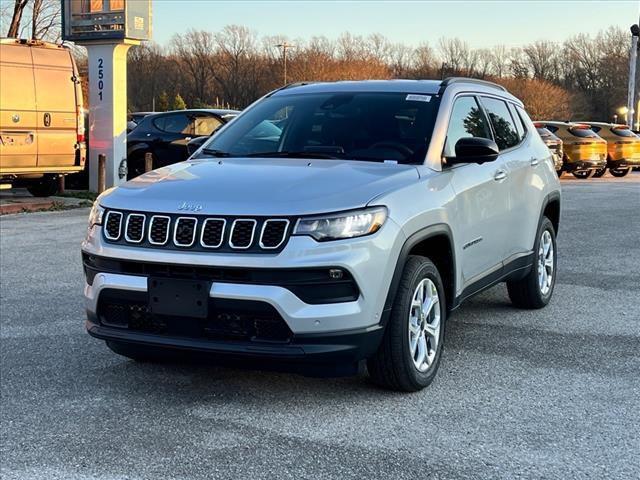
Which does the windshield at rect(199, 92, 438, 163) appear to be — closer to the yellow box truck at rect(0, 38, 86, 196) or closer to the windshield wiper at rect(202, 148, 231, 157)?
the windshield wiper at rect(202, 148, 231, 157)

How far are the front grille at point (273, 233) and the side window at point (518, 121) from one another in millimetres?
3190

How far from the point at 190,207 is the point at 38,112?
37.0ft

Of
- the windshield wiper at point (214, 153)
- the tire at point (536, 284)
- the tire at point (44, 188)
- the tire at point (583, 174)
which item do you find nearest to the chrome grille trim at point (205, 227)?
the windshield wiper at point (214, 153)

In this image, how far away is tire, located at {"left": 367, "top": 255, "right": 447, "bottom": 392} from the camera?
430cm

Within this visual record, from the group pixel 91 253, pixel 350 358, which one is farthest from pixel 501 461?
pixel 91 253

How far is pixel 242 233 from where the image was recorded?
3.98m

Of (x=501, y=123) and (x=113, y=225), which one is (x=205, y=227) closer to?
(x=113, y=225)

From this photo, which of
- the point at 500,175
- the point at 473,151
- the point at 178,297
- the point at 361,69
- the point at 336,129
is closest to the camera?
the point at 178,297

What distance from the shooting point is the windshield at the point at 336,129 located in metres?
5.01

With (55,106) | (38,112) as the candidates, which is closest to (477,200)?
(38,112)

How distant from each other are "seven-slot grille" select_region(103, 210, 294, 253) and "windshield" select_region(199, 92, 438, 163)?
3.70 ft

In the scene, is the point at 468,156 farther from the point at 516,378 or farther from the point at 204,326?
the point at 204,326

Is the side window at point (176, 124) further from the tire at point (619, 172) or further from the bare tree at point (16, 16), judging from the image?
the bare tree at point (16, 16)

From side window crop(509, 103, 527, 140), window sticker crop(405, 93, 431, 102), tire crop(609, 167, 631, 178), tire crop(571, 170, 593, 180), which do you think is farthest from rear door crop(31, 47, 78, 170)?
tire crop(609, 167, 631, 178)
